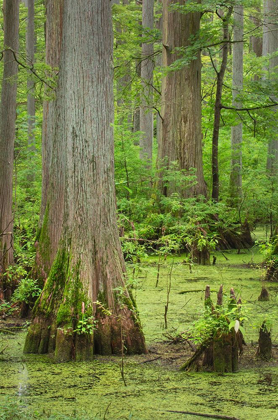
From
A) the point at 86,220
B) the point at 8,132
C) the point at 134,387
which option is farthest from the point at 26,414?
the point at 8,132

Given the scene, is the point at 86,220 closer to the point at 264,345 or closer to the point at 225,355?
the point at 225,355

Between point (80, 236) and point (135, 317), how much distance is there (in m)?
0.89

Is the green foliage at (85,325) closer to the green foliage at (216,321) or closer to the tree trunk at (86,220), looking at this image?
the tree trunk at (86,220)

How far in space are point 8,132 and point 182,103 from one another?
5.87 m

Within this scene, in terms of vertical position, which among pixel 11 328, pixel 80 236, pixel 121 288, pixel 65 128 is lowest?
pixel 11 328

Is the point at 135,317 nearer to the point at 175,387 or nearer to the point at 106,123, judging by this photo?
the point at 175,387

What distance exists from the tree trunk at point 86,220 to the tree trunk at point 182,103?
7434mm

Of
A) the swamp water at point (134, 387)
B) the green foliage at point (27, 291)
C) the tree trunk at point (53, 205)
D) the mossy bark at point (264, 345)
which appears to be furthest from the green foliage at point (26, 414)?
the tree trunk at point (53, 205)

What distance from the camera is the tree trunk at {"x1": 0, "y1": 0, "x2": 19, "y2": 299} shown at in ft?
26.5

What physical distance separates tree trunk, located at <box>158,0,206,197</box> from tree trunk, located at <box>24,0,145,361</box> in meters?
7.43

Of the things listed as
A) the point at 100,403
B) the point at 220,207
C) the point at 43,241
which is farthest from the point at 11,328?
the point at 220,207

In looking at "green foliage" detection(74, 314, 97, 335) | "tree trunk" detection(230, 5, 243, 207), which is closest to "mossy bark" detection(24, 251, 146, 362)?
"green foliage" detection(74, 314, 97, 335)

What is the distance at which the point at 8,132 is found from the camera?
851 cm

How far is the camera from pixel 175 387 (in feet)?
14.5
